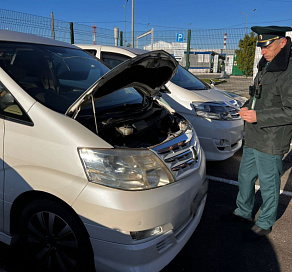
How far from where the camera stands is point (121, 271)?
1.67 m

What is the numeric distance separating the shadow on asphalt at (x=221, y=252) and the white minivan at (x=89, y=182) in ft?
1.35

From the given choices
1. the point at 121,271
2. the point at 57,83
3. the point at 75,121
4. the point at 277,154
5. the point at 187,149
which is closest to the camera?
the point at 121,271

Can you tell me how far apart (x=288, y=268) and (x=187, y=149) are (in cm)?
134

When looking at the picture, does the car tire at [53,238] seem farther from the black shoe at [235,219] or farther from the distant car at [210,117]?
the distant car at [210,117]

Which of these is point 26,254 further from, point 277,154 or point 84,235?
point 277,154

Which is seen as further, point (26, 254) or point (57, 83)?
point (57, 83)

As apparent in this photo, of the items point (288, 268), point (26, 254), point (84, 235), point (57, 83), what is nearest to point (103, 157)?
point (84, 235)

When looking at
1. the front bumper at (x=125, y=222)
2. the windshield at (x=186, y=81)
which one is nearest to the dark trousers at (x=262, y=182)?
the front bumper at (x=125, y=222)

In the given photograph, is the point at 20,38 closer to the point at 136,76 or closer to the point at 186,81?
the point at 136,76

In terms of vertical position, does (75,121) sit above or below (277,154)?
above

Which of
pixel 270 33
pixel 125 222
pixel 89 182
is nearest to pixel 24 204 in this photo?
pixel 89 182

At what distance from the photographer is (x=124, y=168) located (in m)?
1.71

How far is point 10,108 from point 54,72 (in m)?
0.90

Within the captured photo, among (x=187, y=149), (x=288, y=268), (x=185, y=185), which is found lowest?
(x=288, y=268)
